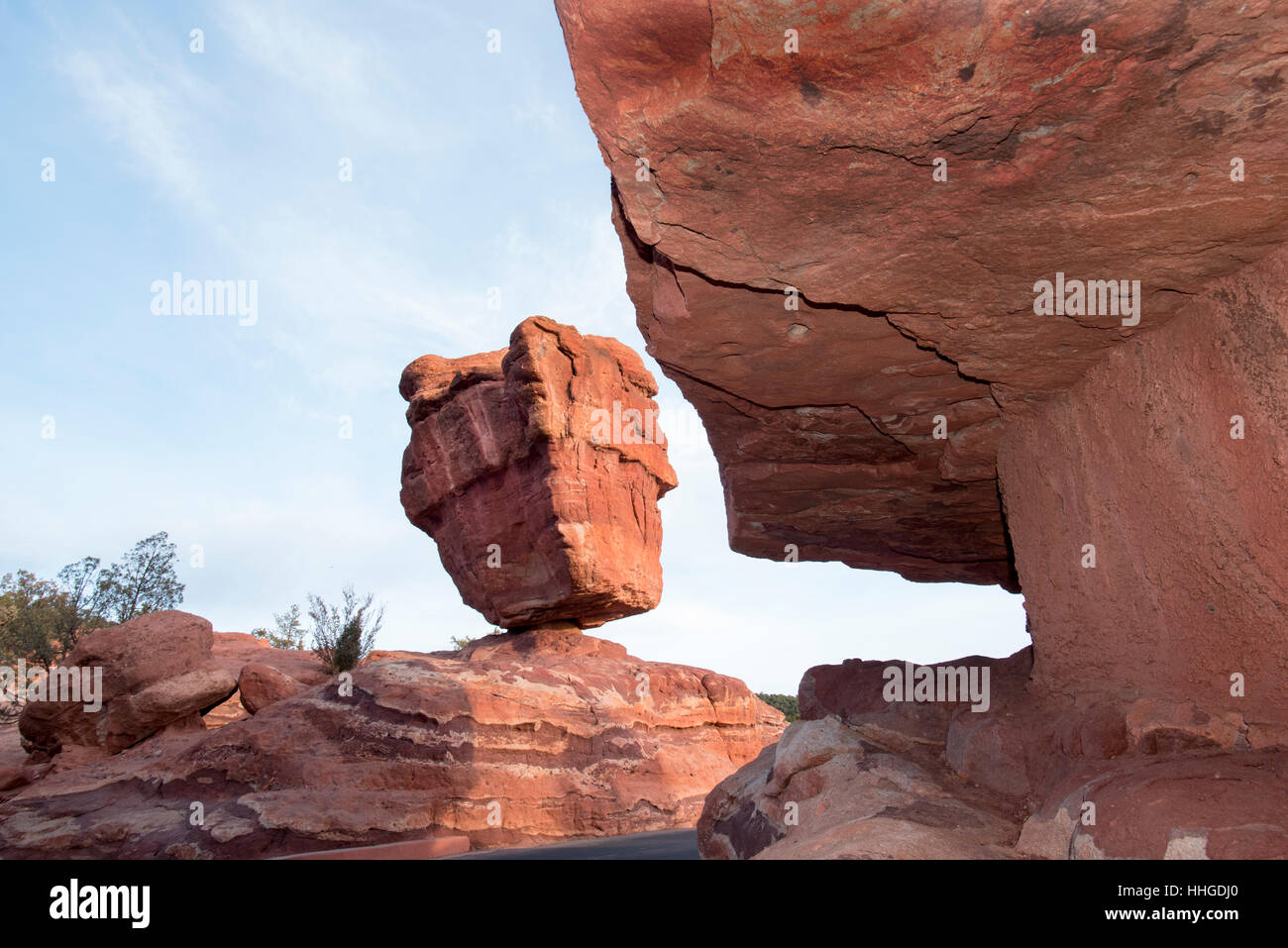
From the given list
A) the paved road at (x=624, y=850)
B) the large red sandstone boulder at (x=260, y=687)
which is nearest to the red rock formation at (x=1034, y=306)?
the paved road at (x=624, y=850)

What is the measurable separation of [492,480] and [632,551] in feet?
10.2

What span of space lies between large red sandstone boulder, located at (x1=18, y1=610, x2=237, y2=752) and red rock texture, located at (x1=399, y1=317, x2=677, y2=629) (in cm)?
536

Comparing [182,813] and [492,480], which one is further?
[492,480]

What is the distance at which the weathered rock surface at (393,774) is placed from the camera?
819 cm

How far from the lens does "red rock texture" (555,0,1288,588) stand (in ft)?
7.15

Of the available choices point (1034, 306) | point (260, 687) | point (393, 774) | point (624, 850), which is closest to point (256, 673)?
point (260, 687)

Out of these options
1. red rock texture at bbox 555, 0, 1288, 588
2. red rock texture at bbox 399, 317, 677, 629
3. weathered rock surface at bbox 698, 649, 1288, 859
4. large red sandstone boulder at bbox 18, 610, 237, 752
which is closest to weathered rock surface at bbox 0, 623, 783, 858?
large red sandstone boulder at bbox 18, 610, 237, 752

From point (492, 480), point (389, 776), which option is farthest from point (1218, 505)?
point (492, 480)

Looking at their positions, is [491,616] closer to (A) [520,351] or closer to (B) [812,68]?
(A) [520,351]

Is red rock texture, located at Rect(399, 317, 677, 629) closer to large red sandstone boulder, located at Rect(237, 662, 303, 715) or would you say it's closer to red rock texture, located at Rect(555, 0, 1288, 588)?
large red sandstone boulder, located at Rect(237, 662, 303, 715)

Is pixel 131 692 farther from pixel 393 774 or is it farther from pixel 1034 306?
pixel 1034 306
